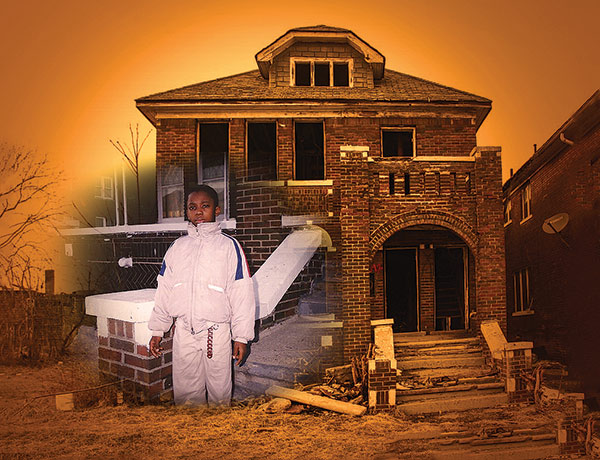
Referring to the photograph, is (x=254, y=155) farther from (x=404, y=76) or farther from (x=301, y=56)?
(x=404, y=76)

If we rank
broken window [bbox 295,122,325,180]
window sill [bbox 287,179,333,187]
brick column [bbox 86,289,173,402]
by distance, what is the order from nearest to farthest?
1. brick column [bbox 86,289,173,402]
2. window sill [bbox 287,179,333,187]
3. broken window [bbox 295,122,325,180]

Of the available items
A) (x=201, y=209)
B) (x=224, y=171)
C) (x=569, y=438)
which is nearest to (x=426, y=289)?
(x=569, y=438)

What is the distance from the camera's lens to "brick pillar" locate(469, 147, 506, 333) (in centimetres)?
755

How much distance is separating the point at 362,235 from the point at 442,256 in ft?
12.8

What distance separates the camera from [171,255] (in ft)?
15.3

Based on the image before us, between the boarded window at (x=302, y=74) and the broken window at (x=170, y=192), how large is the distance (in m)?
3.91

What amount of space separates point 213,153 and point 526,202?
32.8 ft

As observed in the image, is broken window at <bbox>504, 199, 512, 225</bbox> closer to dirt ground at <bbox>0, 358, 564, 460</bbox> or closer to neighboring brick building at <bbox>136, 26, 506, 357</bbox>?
neighboring brick building at <bbox>136, 26, 506, 357</bbox>

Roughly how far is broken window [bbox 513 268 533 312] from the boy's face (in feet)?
34.6

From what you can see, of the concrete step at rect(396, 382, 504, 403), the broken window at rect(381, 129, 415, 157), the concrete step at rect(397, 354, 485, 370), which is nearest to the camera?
the concrete step at rect(396, 382, 504, 403)

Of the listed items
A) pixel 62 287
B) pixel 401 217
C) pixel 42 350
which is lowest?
pixel 42 350

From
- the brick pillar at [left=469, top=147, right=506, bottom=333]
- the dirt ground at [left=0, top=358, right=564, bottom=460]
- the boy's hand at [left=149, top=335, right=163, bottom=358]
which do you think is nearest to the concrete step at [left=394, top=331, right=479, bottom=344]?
the brick pillar at [left=469, top=147, right=506, bottom=333]

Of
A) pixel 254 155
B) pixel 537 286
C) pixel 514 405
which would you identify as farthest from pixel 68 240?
pixel 537 286

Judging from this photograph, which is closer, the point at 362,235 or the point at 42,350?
the point at 42,350
